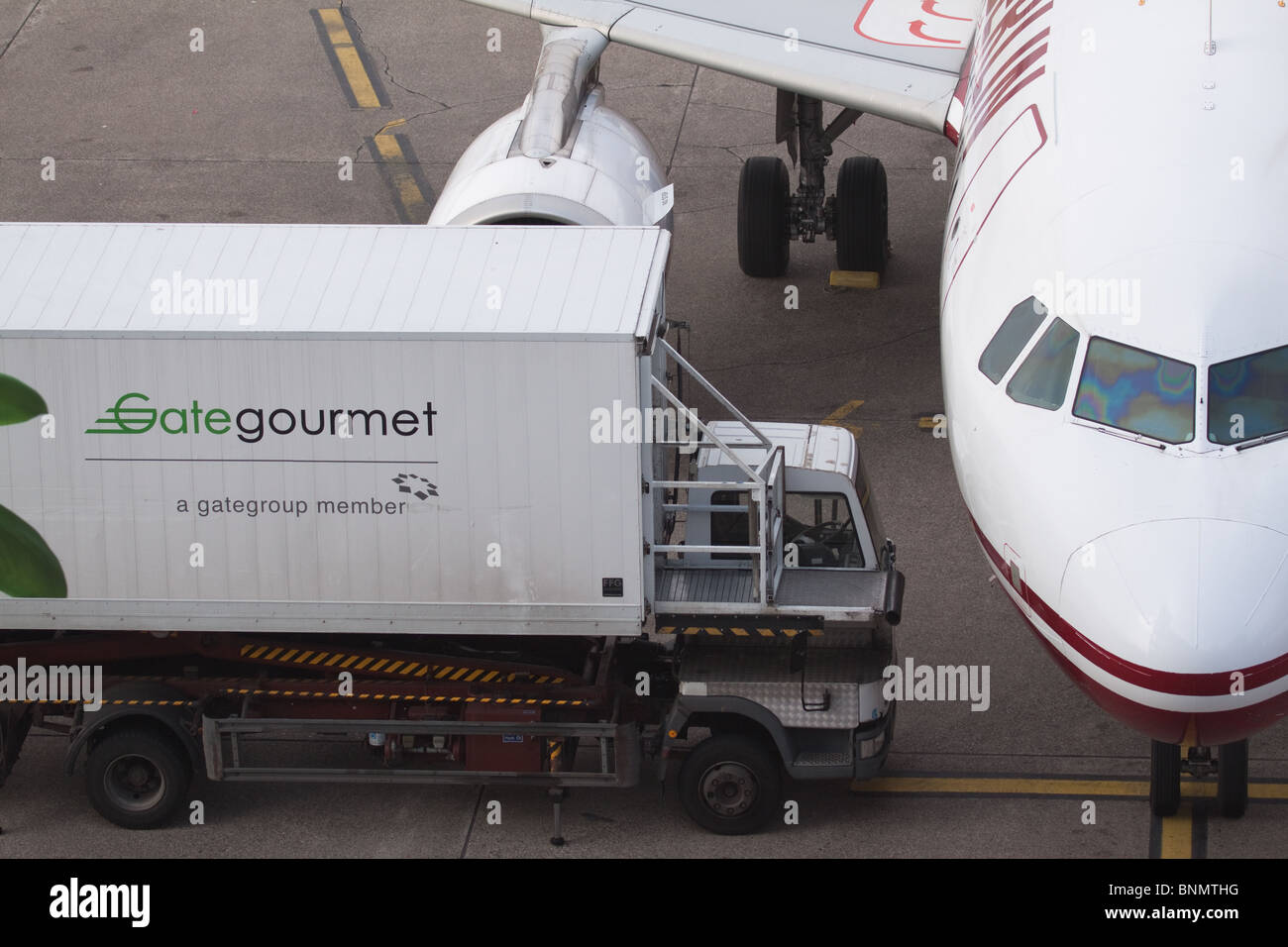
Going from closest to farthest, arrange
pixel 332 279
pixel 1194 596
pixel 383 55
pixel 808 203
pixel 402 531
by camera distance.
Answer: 1. pixel 1194 596
2. pixel 402 531
3. pixel 332 279
4. pixel 808 203
5. pixel 383 55

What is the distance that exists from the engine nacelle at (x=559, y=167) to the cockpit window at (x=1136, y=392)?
595 centimetres

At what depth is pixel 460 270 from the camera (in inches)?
440

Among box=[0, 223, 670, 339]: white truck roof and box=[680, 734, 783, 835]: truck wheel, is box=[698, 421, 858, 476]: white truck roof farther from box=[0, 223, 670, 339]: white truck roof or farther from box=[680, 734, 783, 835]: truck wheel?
box=[680, 734, 783, 835]: truck wheel

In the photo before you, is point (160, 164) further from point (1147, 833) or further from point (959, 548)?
point (1147, 833)

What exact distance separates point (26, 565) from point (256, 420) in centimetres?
184

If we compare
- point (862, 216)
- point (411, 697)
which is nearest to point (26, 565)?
point (411, 697)

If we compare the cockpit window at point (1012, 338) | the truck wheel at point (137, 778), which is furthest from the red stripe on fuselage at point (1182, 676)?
the truck wheel at point (137, 778)

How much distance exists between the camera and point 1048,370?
9.56m

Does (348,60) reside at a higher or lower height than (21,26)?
lower

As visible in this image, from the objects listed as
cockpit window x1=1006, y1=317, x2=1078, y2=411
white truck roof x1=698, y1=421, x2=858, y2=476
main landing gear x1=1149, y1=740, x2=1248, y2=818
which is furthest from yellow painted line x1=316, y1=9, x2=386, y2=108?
main landing gear x1=1149, y1=740, x2=1248, y2=818

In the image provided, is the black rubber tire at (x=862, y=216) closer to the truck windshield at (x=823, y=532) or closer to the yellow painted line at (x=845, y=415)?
the yellow painted line at (x=845, y=415)

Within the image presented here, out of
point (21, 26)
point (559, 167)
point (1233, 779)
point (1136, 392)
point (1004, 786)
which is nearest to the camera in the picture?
point (1136, 392)

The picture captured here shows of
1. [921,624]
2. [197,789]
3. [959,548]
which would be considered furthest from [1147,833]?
[197,789]

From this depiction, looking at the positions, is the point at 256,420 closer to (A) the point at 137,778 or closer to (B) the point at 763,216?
(A) the point at 137,778
